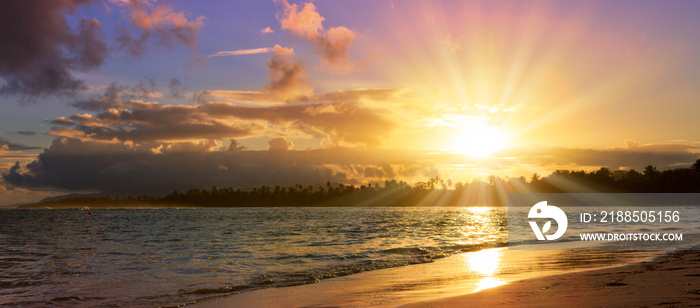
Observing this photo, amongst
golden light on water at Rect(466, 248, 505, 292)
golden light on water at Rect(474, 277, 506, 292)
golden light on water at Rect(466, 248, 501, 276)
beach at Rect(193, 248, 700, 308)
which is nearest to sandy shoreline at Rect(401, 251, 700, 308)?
beach at Rect(193, 248, 700, 308)

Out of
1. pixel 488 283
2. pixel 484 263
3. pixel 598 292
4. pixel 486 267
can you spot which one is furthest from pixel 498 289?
pixel 484 263

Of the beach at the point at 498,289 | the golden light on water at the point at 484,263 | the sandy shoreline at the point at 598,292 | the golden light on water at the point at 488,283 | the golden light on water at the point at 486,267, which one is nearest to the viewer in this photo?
the sandy shoreline at the point at 598,292

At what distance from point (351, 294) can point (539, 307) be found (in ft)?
21.3

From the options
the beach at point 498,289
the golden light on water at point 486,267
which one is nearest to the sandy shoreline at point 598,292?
the beach at point 498,289

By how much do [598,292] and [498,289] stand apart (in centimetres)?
295

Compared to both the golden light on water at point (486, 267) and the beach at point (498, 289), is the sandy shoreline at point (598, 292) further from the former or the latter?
the golden light on water at point (486, 267)

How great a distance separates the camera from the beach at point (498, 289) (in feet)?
39.5

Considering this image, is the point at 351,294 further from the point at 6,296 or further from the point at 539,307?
the point at 6,296

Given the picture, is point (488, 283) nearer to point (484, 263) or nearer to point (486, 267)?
point (486, 267)

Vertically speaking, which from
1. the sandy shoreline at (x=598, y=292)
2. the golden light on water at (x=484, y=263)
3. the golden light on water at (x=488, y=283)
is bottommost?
the golden light on water at (x=484, y=263)

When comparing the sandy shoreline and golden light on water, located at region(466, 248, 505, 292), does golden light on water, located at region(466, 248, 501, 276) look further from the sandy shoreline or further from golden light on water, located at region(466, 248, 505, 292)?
the sandy shoreline

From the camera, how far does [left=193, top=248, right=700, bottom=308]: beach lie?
12039 mm

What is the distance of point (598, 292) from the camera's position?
42.6ft

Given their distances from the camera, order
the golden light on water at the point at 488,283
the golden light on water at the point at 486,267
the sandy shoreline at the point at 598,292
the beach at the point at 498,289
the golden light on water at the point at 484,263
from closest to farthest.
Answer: the sandy shoreline at the point at 598,292 → the beach at the point at 498,289 → the golden light on water at the point at 488,283 → the golden light on water at the point at 486,267 → the golden light on water at the point at 484,263
